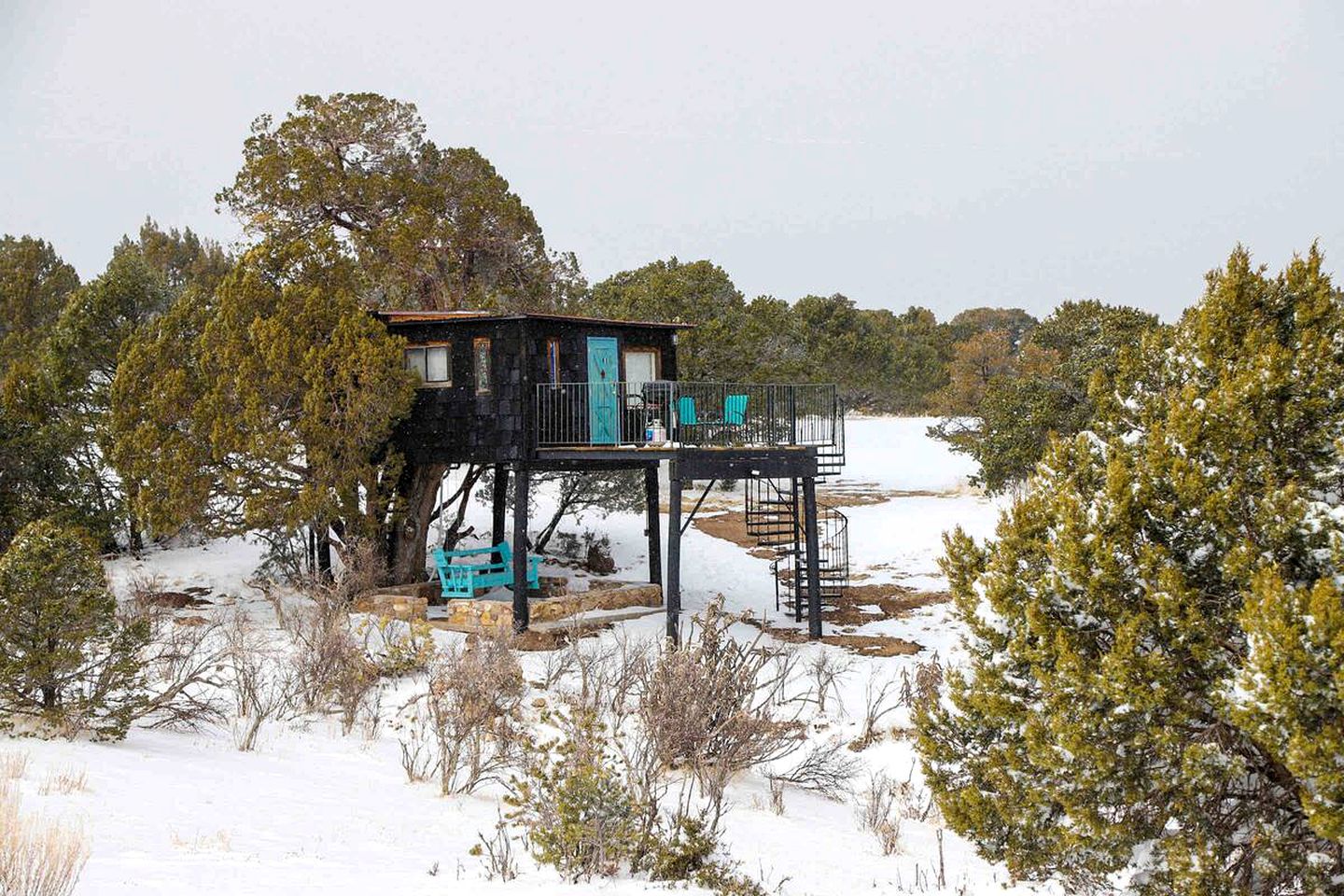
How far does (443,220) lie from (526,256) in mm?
2428

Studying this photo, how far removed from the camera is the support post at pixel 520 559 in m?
20.6

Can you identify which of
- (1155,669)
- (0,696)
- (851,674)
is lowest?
(851,674)

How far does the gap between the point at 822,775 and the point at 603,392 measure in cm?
1110

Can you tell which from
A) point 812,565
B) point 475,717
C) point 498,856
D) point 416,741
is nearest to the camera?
point 498,856

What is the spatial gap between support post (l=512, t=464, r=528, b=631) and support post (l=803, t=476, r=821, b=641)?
16.5 ft

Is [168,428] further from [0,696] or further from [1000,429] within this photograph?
[1000,429]

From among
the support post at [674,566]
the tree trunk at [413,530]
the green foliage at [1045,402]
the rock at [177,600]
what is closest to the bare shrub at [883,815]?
the support post at [674,566]

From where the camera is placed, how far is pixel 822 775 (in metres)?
12.9

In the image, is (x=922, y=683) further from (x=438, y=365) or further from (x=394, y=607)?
(x=438, y=365)

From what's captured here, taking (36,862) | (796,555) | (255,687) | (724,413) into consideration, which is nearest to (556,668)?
(255,687)

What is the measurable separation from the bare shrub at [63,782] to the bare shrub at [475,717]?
10.5ft

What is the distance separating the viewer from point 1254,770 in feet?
24.5

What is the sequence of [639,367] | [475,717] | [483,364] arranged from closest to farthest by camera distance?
1. [475,717]
2. [483,364]
3. [639,367]

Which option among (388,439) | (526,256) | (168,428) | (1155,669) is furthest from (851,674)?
(526,256)
